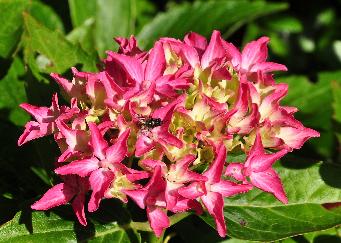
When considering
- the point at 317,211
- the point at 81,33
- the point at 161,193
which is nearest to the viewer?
the point at 161,193

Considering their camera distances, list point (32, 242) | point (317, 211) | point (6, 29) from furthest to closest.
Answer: point (6, 29)
point (317, 211)
point (32, 242)

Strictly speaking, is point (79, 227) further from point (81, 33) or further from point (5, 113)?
point (81, 33)

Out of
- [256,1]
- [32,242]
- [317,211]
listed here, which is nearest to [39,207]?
[32,242]

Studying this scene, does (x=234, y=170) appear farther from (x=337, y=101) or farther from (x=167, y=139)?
(x=337, y=101)

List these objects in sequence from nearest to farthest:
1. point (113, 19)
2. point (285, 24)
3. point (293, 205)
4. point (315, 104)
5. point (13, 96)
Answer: point (293, 205) < point (13, 96) < point (113, 19) < point (315, 104) < point (285, 24)

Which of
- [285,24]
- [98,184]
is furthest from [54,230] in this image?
[285,24]

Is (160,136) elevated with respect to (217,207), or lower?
elevated

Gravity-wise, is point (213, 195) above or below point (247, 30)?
above
